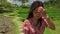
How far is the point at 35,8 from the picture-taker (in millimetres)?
2672

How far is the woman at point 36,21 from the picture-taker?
262cm

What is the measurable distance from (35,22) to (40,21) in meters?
0.08

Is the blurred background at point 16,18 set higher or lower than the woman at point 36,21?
lower

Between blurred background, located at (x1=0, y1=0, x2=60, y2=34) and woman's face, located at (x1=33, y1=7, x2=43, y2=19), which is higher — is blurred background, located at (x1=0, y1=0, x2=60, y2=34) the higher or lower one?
the lower one

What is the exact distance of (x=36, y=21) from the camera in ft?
8.82

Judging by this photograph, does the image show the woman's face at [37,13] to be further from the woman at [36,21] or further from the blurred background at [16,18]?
the blurred background at [16,18]

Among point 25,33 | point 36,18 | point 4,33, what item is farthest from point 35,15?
point 4,33

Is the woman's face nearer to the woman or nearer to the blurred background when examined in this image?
the woman

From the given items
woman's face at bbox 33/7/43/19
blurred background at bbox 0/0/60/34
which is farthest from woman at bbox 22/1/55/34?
blurred background at bbox 0/0/60/34

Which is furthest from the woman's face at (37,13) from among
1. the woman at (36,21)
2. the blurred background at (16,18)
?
the blurred background at (16,18)

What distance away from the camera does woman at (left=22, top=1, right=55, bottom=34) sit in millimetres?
2620

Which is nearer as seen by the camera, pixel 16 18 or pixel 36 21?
pixel 36 21

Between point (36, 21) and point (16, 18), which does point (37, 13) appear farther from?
point (16, 18)

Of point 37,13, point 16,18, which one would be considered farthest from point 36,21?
point 16,18
